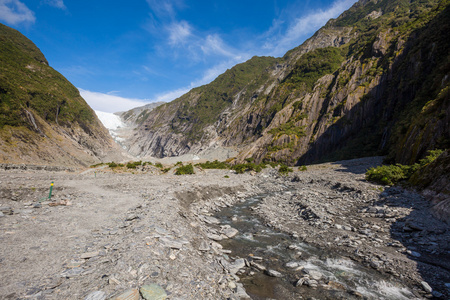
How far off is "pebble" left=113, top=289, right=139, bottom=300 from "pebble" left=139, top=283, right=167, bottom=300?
148mm

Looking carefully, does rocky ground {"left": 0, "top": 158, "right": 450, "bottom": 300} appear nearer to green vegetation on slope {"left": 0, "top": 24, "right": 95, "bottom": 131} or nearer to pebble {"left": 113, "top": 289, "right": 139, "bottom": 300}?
pebble {"left": 113, "top": 289, "right": 139, "bottom": 300}

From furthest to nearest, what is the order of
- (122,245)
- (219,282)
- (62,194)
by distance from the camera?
(62,194) < (122,245) < (219,282)

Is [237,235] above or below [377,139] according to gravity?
below

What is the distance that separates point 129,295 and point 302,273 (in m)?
5.96

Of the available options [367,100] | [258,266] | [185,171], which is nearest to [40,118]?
[185,171]

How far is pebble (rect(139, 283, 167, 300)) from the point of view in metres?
4.13

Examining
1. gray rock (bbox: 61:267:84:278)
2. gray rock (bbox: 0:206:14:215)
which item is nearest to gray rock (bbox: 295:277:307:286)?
gray rock (bbox: 61:267:84:278)

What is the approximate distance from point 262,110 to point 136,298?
117 m

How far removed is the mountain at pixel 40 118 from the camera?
155 ft

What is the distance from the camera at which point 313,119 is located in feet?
231

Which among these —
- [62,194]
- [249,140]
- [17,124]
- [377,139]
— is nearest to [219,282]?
[62,194]

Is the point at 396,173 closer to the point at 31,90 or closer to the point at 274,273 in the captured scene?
the point at 274,273

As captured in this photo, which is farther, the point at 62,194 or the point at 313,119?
the point at 313,119

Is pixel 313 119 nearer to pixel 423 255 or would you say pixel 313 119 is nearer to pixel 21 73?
pixel 423 255
